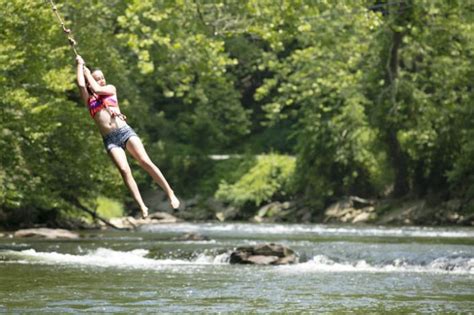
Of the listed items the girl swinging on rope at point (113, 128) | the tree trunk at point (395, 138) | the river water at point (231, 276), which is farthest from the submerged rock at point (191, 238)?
the girl swinging on rope at point (113, 128)

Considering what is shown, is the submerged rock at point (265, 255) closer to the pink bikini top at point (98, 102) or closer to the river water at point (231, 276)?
the river water at point (231, 276)

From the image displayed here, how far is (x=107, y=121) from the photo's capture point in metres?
15.1

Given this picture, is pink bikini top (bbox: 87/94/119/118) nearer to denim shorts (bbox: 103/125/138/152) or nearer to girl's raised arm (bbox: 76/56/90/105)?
girl's raised arm (bbox: 76/56/90/105)

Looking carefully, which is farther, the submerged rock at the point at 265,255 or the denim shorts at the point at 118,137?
the submerged rock at the point at 265,255

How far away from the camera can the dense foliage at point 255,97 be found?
31.7m

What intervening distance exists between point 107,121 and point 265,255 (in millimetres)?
11216

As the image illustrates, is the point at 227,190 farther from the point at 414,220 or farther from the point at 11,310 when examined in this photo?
the point at 11,310

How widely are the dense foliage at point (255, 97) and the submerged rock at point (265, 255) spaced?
6.94 metres

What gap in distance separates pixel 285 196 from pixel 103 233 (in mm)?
18373

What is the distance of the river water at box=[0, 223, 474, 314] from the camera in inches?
681

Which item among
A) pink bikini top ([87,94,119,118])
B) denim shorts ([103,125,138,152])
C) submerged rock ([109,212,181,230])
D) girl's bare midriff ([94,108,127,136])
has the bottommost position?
submerged rock ([109,212,181,230])

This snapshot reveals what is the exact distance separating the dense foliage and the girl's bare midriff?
13291 millimetres

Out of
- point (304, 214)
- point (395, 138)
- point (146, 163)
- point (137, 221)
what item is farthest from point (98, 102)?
point (304, 214)

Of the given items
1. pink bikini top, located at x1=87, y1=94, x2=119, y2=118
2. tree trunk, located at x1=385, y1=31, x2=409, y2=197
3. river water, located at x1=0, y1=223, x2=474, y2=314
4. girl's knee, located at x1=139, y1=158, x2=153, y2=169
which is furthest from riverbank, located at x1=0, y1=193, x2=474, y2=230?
girl's knee, located at x1=139, y1=158, x2=153, y2=169
